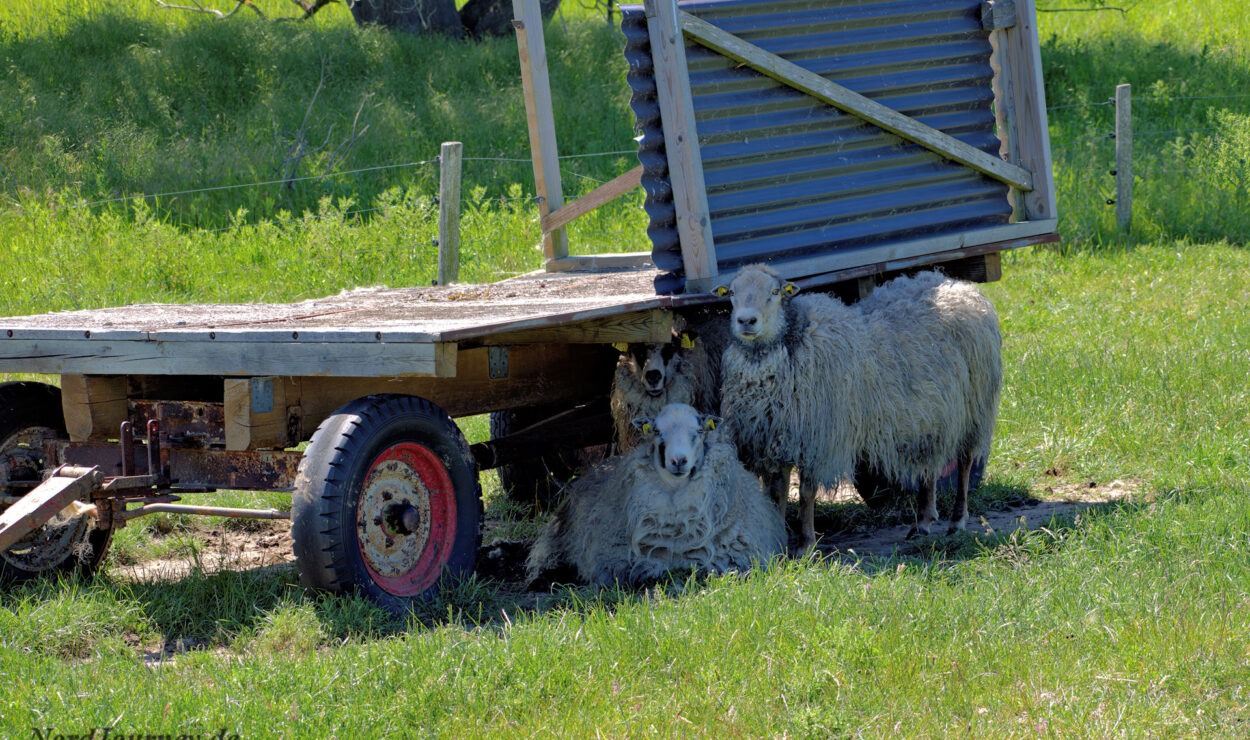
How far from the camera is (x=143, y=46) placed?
17.0 metres

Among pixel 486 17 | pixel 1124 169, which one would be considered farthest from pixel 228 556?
pixel 486 17

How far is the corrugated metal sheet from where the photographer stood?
6.04 meters

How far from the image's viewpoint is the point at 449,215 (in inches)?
393

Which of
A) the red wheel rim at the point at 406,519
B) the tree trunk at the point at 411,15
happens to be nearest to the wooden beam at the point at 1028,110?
the red wheel rim at the point at 406,519

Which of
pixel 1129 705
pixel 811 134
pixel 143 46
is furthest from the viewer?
pixel 143 46

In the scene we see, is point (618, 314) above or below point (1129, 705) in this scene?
above

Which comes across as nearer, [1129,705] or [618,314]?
[1129,705]

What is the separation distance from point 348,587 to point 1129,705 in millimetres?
2778

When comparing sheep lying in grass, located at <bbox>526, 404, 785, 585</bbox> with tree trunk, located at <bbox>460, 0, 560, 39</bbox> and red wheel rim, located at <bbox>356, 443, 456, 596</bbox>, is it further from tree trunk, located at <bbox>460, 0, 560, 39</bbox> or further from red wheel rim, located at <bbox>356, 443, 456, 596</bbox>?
tree trunk, located at <bbox>460, 0, 560, 39</bbox>

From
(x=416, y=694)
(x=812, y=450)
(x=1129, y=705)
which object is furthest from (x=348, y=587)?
(x=1129, y=705)

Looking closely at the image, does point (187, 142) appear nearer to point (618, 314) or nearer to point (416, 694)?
point (618, 314)

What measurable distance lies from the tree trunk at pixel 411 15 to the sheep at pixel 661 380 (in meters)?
13.9

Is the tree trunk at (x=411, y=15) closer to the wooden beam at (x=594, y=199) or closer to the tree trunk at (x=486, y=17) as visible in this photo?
the tree trunk at (x=486, y=17)

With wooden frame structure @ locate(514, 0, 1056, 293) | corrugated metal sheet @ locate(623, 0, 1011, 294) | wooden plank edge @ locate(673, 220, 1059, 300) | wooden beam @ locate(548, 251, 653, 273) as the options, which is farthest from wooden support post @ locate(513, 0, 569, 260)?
wooden plank edge @ locate(673, 220, 1059, 300)
